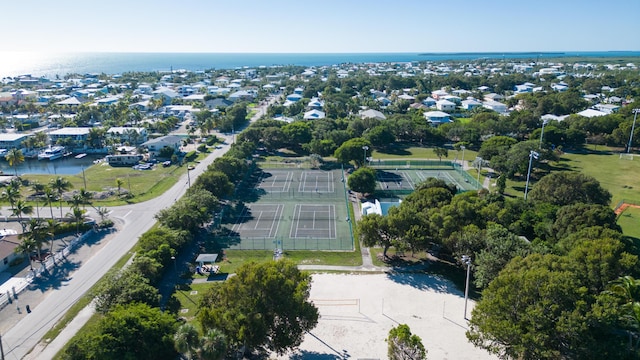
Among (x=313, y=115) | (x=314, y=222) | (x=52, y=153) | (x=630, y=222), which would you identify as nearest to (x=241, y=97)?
(x=313, y=115)

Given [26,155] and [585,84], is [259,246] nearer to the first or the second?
[26,155]

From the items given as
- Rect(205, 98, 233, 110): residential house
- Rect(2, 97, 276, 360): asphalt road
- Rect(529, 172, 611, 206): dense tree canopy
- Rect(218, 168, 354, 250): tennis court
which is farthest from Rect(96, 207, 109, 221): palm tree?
Rect(205, 98, 233, 110): residential house

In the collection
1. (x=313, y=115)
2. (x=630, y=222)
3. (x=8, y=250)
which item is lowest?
(x=630, y=222)

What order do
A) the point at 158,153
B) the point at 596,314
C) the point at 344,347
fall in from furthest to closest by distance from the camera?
the point at 158,153
the point at 344,347
the point at 596,314

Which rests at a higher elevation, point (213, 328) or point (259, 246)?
point (213, 328)

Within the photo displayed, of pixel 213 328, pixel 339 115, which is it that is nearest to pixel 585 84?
pixel 339 115

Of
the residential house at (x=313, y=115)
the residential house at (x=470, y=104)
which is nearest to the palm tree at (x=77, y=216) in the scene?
the residential house at (x=313, y=115)

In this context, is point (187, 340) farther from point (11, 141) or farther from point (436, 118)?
point (436, 118)
